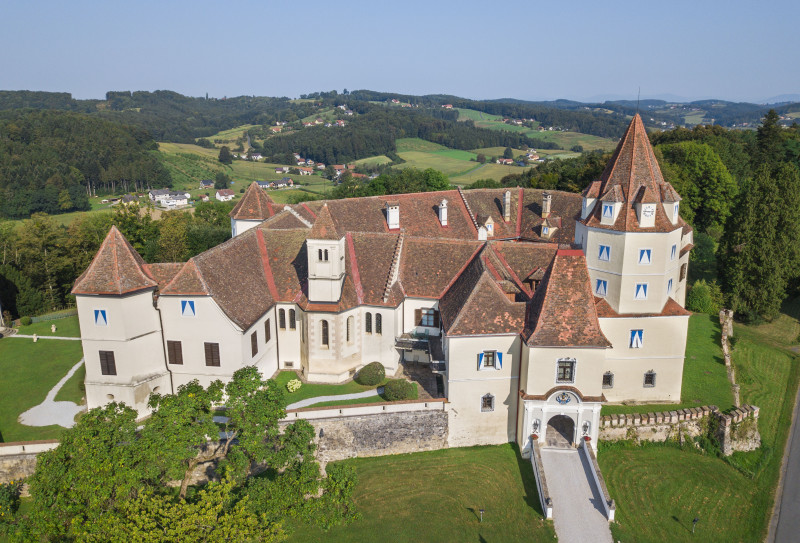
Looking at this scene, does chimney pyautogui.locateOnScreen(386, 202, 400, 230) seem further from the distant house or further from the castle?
the distant house

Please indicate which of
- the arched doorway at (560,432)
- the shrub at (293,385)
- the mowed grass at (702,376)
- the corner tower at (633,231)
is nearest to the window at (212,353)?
the shrub at (293,385)

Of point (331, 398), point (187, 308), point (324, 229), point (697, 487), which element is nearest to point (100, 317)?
point (187, 308)

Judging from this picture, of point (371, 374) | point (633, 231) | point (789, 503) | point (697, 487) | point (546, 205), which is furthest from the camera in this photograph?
point (546, 205)

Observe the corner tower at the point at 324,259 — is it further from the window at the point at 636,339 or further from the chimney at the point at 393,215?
the window at the point at 636,339

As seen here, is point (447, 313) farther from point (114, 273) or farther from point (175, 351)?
point (114, 273)

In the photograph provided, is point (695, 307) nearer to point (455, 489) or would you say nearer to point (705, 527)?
point (705, 527)

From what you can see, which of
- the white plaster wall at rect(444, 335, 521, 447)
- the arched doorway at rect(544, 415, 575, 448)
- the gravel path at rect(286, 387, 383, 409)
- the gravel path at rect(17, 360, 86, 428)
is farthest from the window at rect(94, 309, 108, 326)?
the arched doorway at rect(544, 415, 575, 448)
